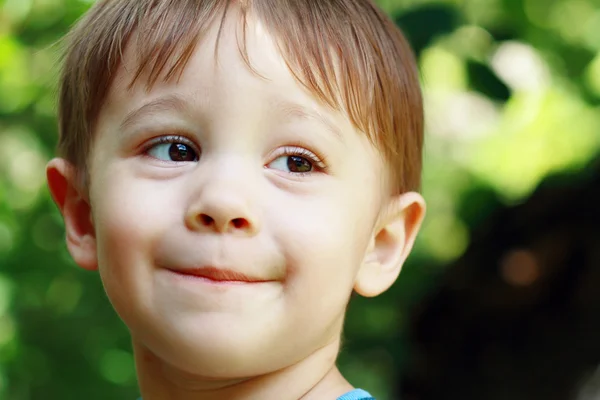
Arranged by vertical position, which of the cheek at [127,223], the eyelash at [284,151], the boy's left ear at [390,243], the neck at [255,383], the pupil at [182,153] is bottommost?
the neck at [255,383]

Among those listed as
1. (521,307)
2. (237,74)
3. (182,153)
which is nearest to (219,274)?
(182,153)

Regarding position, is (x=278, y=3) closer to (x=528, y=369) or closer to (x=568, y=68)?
(x=568, y=68)

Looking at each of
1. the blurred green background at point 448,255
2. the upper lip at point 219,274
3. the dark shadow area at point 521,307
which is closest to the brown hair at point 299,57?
the upper lip at point 219,274

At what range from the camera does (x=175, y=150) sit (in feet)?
5.70

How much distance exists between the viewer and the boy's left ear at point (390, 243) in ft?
6.47

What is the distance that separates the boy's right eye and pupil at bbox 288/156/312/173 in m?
0.17

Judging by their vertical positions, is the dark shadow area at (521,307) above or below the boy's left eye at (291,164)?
below

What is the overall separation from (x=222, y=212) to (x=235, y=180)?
7cm

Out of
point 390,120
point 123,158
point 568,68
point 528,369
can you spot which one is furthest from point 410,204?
point 528,369

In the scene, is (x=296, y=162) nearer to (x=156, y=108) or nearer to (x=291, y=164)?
(x=291, y=164)

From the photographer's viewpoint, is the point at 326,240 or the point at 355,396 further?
the point at 355,396

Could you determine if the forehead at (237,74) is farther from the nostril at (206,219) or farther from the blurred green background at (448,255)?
the blurred green background at (448,255)

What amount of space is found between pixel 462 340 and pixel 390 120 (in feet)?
7.22

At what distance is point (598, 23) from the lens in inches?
145
